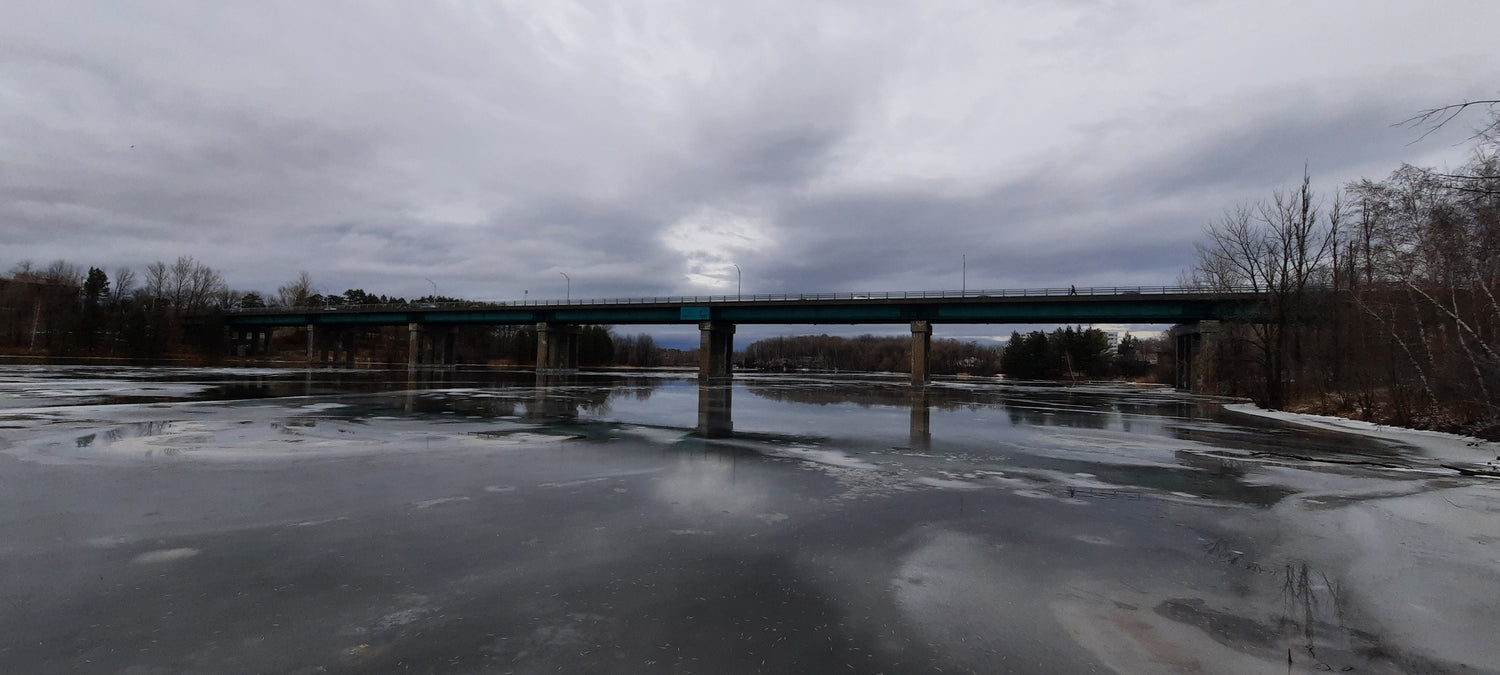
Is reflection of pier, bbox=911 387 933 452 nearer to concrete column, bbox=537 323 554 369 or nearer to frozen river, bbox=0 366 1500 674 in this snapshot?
frozen river, bbox=0 366 1500 674

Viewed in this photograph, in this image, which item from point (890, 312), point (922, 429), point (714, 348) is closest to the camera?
point (922, 429)

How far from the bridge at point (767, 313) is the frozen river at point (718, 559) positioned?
133 ft

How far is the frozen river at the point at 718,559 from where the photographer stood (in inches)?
164

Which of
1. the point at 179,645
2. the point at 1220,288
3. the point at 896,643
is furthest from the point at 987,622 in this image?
the point at 1220,288

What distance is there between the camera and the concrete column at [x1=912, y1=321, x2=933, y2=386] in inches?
2189

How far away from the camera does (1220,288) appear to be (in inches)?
2031

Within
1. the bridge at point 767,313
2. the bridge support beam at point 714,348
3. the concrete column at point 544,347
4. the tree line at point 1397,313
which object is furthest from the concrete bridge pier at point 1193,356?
the concrete column at point 544,347

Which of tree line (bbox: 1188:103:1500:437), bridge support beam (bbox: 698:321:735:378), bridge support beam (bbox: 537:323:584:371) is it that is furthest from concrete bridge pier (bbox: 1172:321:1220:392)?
bridge support beam (bbox: 537:323:584:371)

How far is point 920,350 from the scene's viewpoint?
56500mm

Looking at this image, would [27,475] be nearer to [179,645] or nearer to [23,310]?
[179,645]

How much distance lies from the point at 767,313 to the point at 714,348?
6612 mm

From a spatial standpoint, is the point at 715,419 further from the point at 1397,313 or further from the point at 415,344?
the point at 415,344

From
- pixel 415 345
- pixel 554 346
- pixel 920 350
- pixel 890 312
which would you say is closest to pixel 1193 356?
pixel 920 350

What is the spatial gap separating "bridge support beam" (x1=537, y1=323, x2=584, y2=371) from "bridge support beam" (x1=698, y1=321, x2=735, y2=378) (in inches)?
910
